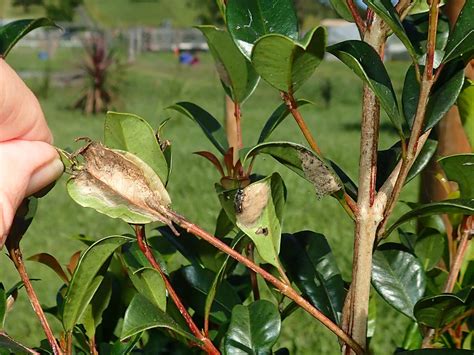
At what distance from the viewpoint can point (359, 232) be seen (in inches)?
23.9

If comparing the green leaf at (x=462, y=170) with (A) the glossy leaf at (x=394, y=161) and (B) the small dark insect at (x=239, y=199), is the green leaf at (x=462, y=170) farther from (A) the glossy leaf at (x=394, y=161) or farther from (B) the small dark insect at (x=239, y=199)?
(B) the small dark insect at (x=239, y=199)

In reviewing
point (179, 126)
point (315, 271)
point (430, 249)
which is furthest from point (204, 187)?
point (315, 271)

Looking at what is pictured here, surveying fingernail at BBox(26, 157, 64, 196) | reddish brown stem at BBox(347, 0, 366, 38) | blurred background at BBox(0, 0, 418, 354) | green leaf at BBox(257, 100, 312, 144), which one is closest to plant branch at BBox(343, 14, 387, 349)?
reddish brown stem at BBox(347, 0, 366, 38)

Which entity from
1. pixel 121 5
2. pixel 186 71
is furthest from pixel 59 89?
pixel 121 5

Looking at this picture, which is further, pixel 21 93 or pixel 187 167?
pixel 187 167

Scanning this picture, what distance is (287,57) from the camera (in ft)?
1.73

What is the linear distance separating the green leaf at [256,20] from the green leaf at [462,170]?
0.16 m

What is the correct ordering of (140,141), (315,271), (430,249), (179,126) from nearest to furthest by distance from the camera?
(140,141), (315,271), (430,249), (179,126)

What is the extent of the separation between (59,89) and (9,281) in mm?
7759

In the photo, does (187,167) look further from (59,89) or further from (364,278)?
(59,89)

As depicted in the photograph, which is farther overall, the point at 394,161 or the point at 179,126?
the point at 179,126

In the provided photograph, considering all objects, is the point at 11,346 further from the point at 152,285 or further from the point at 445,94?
the point at 445,94

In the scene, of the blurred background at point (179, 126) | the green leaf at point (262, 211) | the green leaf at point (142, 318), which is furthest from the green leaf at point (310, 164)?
the blurred background at point (179, 126)

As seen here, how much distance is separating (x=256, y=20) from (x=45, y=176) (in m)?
0.20
